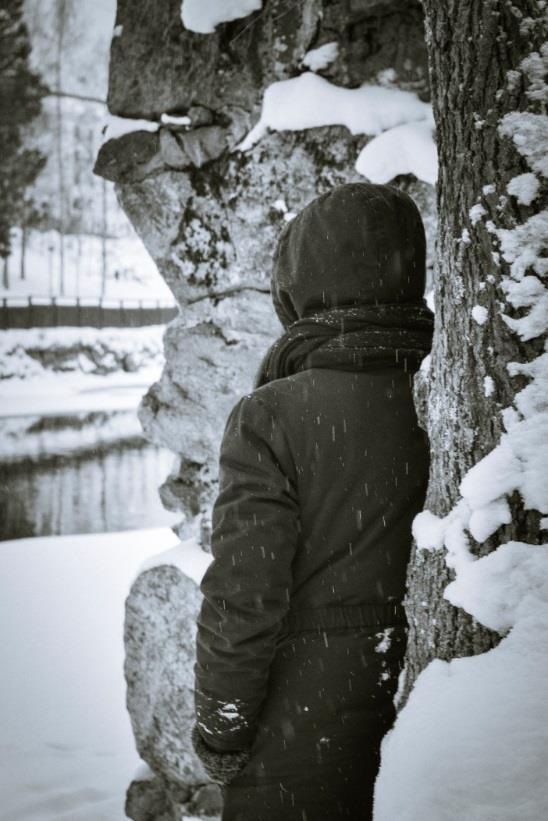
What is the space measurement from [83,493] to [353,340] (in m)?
8.21

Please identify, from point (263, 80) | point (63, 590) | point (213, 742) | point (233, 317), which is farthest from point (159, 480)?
point (213, 742)

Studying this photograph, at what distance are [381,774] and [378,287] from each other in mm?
906

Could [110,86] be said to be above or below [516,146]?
above

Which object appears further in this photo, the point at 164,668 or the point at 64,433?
the point at 64,433

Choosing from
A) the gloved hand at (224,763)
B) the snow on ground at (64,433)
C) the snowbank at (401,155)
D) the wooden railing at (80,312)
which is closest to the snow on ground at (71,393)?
the snow on ground at (64,433)

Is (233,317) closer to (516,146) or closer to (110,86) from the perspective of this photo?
(110,86)

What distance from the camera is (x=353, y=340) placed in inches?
50.9

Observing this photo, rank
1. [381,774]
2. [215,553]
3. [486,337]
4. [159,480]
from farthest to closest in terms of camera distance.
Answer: [159,480], [215,553], [486,337], [381,774]

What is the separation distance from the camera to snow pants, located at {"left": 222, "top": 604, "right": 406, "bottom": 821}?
1274 mm

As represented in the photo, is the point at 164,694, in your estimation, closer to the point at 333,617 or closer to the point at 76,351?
the point at 333,617

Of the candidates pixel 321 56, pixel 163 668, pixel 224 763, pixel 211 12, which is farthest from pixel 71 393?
pixel 224 763

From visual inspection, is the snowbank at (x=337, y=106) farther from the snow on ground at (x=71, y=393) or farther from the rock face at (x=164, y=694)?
the snow on ground at (x=71, y=393)

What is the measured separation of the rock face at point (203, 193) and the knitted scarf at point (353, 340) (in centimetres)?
152

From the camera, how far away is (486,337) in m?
1.14
